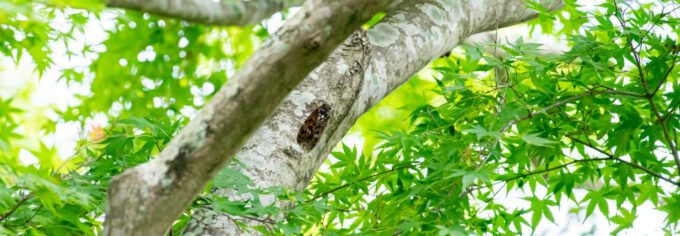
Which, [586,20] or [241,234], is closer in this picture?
[241,234]

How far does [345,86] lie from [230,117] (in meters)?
0.97

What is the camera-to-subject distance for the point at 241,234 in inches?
61.7

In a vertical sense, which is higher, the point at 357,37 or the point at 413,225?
the point at 357,37

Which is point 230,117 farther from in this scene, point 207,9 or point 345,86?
point 345,86

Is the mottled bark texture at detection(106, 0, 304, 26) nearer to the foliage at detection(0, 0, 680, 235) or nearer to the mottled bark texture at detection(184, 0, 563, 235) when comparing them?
the foliage at detection(0, 0, 680, 235)

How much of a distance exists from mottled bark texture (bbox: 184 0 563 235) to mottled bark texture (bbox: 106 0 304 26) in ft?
1.46

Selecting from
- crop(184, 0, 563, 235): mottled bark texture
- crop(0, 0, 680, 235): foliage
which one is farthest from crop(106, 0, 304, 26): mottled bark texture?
crop(184, 0, 563, 235): mottled bark texture

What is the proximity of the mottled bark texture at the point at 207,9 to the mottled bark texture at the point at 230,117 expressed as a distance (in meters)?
0.25

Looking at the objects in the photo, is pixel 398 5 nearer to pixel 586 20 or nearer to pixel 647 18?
pixel 586 20

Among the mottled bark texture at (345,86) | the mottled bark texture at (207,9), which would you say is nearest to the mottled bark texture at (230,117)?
the mottled bark texture at (207,9)

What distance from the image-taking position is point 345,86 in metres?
1.93

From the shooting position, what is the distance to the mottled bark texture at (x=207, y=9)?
1095 millimetres

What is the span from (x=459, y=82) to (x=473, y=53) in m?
0.11

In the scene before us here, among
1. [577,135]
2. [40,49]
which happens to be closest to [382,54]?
[577,135]
